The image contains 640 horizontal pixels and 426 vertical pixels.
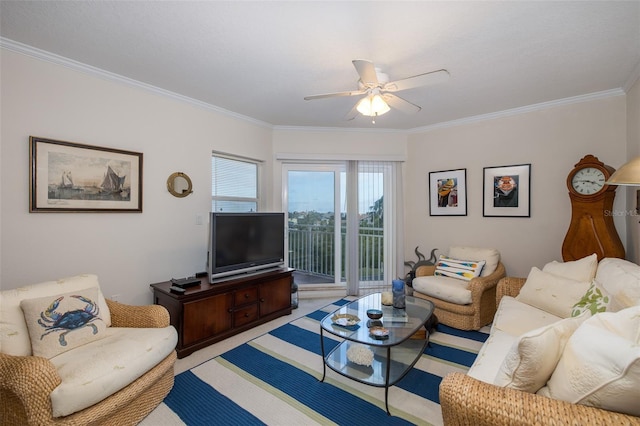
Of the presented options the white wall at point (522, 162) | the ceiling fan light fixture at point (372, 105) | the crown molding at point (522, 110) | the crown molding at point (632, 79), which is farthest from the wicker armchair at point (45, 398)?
the crown molding at point (632, 79)

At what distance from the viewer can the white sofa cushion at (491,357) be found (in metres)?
1.53

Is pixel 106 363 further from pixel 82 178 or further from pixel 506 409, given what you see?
pixel 506 409

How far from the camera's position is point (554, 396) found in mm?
1094

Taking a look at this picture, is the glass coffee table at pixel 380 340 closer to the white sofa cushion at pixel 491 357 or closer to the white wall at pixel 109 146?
the white sofa cushion at pixel 491 357

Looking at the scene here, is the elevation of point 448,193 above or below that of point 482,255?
above

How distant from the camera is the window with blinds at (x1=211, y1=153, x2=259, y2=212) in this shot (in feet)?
12.0

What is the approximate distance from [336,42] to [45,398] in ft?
8.78

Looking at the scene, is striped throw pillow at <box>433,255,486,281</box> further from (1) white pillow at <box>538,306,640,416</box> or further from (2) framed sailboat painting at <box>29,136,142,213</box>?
(2) framed sailboat painting at <box>29,136,142,213</box>

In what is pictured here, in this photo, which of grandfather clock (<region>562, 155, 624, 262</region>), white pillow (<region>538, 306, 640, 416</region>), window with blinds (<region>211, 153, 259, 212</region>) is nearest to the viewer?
white pillow (<region>538, 306, 640, 416</region>)

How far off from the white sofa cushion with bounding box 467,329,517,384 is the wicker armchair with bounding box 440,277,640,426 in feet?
1.41

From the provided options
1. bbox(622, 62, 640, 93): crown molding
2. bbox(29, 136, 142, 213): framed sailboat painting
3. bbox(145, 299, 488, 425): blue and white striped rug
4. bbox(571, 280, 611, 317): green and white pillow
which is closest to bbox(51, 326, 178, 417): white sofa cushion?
bbox(145, 299, 488, 425): blue and white striped rug

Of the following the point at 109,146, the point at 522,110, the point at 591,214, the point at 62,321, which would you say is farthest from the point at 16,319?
the point at 522,110

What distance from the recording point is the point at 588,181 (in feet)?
9.54

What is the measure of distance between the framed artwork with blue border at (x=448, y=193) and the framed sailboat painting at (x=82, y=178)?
3731 mm
